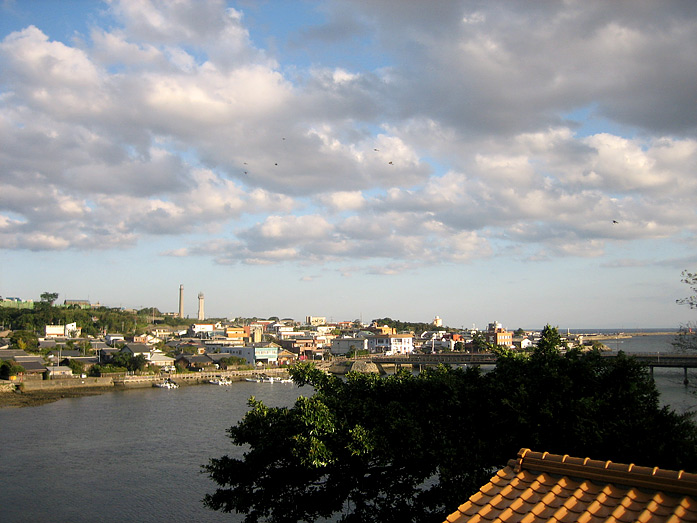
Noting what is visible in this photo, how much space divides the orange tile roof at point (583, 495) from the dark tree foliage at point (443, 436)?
3.70 m

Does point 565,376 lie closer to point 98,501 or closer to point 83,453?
point 98,501

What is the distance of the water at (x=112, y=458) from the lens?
12328 mm

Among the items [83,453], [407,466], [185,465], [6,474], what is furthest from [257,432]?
[83,453]

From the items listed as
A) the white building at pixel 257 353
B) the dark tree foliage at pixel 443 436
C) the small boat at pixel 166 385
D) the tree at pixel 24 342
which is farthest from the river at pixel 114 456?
the white building at pixel 257 353

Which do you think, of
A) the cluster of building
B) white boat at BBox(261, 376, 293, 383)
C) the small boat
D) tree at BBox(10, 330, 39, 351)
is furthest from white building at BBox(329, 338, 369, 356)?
tree at BBox(10, 330, 39, 351)

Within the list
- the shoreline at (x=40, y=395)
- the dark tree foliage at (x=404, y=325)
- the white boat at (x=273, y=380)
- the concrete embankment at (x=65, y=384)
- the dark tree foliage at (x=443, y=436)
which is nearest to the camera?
the dark tree foliage at (x=443, y=436)

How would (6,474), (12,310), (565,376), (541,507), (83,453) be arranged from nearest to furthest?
(541,507), (565,376), (6,474), (83,453), (12,310)

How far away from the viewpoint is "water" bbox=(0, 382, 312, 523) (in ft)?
40.4

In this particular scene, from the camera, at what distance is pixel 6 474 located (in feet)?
48.8

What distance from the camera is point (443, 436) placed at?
7410 millimetres

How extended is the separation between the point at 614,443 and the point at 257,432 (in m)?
4.58

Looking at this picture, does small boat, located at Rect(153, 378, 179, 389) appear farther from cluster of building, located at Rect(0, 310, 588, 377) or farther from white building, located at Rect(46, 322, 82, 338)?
white building, located at Rect(46, 322, 82, 338)

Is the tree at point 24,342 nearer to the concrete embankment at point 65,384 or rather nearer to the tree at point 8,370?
the tree at point 8,370

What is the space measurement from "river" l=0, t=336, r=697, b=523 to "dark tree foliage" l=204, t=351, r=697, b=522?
503cm
